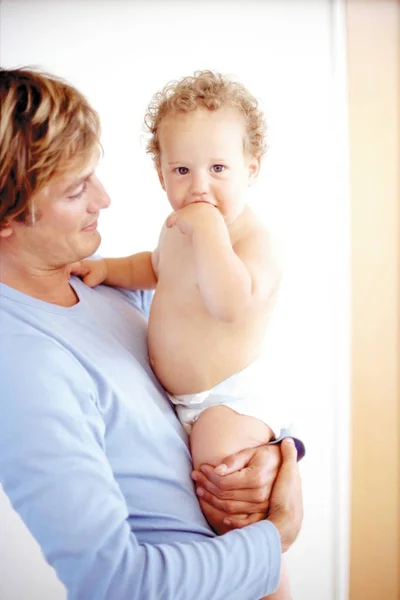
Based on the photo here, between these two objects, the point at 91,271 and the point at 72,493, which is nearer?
the point at 72,493

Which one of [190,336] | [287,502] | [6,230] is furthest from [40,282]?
[287,502]

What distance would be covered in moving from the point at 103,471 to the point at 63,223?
11.4 inches

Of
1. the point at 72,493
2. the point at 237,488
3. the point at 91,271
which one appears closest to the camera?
the point at 72,493

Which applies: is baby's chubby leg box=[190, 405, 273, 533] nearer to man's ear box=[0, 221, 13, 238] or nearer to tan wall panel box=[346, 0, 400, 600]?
Result: tan wall panel box=[346, 0, 400, 600]

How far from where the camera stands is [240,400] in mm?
765

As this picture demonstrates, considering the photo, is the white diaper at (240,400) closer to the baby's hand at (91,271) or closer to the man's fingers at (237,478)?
the man's fingers at (237,478)

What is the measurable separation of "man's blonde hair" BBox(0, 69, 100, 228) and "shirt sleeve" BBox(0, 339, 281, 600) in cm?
18

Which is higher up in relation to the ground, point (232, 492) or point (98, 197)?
point (98, 197)

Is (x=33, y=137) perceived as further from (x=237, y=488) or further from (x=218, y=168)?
(x=237, y=488)

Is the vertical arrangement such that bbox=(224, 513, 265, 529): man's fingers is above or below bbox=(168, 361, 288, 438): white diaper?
below

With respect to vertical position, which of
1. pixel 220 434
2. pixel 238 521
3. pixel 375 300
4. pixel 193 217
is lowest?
pixel 238 521

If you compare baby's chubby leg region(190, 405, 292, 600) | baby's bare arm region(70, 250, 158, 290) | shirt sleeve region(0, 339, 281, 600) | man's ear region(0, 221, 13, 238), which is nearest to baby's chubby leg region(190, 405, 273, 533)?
baby's chubby leg region(190, 405, 292, 600)

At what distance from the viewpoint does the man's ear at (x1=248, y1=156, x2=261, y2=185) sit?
79 cm

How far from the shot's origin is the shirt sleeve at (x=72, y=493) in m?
0.63
